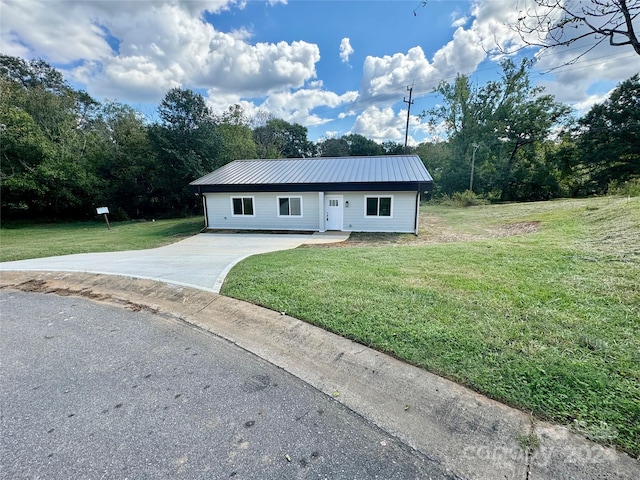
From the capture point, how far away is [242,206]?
1465 centimetres

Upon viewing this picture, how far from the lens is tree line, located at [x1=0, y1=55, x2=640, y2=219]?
64.7 ft

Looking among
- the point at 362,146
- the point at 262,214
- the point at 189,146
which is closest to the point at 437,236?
the point at 262,214

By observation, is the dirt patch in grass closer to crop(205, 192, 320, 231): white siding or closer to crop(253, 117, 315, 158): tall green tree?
crop(205, 192, 320, 231): white siding

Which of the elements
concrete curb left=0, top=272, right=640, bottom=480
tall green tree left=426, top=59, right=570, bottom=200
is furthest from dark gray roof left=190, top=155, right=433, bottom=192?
tall green tree left=426, top=59, right=570, bottom=200

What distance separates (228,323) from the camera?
165 inches

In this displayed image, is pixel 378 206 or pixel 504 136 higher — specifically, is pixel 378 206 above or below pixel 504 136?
below

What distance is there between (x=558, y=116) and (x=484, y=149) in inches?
282

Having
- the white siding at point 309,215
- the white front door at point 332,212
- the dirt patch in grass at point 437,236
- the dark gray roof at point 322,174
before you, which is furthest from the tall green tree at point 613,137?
the white front door at point 332,212

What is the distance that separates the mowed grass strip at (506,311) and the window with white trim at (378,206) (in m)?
5.72

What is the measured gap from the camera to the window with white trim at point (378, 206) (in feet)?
42.5

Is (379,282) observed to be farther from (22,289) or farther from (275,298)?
(22,289)

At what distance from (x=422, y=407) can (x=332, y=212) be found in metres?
11.5

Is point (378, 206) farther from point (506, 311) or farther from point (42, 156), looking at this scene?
point (42, 156)

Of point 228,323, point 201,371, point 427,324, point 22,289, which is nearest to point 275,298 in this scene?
point 228,323
